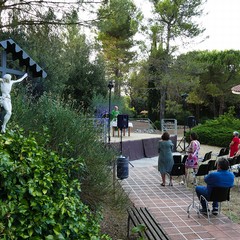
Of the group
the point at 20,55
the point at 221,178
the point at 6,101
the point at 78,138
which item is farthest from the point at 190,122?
the point at 6,101

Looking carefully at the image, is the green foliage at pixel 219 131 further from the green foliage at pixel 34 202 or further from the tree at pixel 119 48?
the green foliage at pixel 34 202

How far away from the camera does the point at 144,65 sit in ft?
86.2

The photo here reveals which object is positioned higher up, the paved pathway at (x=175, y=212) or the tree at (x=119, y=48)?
the tree at (x=119, y=48)

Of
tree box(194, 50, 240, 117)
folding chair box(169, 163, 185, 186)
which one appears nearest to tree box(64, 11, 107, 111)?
folding chair box(169, 163, 185, 186)

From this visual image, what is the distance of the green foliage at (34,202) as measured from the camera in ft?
6.64

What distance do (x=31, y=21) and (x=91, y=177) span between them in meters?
5.08

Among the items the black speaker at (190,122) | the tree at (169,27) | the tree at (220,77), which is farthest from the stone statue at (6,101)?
the tree at (220,77)

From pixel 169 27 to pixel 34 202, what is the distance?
2566 cm

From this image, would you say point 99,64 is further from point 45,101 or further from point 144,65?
point 45,101

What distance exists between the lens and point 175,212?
5.52 m

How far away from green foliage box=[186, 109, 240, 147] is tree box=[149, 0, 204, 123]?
711 cm

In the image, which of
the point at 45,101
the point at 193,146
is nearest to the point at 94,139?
the point at 45,101

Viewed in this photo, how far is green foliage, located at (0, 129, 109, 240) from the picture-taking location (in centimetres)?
202

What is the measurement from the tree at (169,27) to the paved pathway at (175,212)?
18326mm
